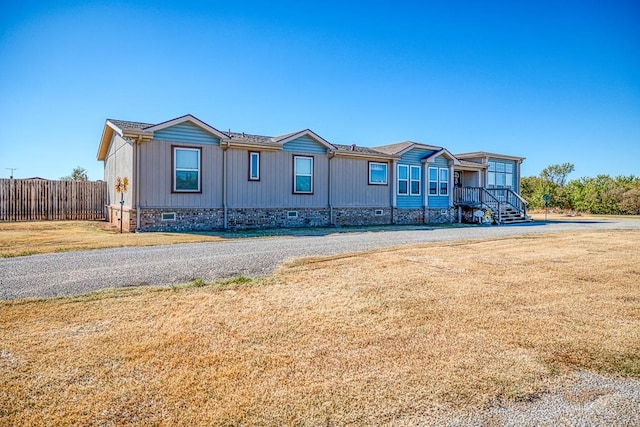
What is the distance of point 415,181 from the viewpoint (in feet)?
68.4

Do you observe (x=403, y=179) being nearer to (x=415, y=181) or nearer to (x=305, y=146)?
(x=415, y=181)

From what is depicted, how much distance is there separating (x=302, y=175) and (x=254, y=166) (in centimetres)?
231

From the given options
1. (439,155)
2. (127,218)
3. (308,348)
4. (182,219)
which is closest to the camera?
(308,348)

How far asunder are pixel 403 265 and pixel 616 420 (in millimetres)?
4776

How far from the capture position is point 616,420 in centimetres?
254

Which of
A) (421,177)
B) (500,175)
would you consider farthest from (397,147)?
(500,175)

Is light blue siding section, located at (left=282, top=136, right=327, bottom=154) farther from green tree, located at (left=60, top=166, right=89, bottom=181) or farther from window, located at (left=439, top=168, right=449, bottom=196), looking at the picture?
green tree, located at (left=60, top=166, right=89, bottom=181)

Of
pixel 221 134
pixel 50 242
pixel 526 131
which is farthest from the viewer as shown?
pixel 526 131

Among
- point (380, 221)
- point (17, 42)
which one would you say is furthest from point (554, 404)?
point (17, 42)

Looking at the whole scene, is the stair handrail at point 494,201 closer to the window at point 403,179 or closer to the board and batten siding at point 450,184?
the board and batten siding at point 450,184

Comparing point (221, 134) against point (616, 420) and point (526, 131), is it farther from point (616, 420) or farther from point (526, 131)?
point (526, 131)

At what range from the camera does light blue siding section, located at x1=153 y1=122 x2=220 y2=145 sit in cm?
1402

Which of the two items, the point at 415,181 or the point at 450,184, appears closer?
the point at 415,181

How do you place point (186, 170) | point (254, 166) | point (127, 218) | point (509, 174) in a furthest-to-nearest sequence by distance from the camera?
point (509, 174) → point (254, 166) → point (186, 170) → point (127, 218)
